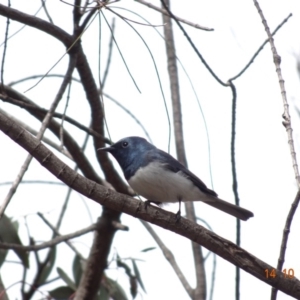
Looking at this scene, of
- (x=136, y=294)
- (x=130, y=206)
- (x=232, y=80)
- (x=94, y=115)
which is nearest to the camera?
(x=130, y=206)

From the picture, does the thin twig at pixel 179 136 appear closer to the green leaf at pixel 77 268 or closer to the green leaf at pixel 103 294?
the green leaf at pixel 103 294

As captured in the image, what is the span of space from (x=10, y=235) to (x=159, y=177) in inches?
44.7

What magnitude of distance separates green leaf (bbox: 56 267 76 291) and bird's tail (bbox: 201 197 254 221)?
1.21 meters

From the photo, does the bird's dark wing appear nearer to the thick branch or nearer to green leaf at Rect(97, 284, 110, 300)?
green leaf at Rect(97, 284, 110, 300)

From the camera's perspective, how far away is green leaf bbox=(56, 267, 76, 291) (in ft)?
16.6

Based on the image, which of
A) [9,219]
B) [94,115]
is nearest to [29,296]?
[9,219]

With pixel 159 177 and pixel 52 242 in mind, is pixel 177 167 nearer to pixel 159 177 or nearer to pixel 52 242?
pixel 159 177

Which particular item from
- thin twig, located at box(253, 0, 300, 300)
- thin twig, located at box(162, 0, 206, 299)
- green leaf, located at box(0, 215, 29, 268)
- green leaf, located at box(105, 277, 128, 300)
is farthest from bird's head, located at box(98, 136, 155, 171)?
thin twig, located at box(253, 0, 300, 300)

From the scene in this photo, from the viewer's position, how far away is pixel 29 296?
179 inches

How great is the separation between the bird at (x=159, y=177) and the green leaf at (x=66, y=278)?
1.02 meters

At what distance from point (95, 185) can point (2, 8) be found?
1.31 meters

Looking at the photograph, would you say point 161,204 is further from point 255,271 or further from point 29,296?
point 255,271

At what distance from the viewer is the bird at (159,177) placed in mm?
4371

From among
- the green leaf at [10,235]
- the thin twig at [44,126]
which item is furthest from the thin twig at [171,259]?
the thin twig at [44,126]
